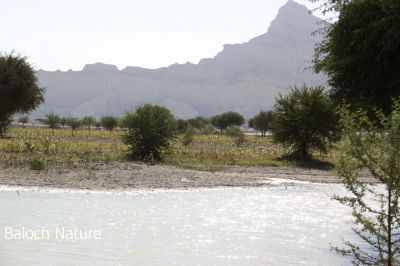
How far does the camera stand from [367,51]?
14672mm

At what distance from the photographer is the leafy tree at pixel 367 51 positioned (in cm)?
1389

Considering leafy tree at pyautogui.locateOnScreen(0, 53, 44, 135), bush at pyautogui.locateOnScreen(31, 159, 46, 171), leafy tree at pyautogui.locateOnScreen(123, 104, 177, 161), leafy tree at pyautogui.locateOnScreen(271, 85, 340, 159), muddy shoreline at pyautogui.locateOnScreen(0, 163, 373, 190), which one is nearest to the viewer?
muddy shoreline at pyautogui.locateOnScreen(0, 163, 373, 190)

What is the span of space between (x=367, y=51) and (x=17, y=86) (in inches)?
1078

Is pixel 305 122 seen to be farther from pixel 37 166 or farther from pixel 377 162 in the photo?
pixel 377 162

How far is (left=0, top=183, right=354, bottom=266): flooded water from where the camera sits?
9.44m

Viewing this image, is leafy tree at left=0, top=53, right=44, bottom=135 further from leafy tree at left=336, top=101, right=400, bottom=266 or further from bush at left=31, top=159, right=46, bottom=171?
leafy tree at left=336, top=101, right=400, bottom=266

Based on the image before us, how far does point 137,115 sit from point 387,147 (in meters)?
25.5

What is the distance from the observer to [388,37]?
13664 mm

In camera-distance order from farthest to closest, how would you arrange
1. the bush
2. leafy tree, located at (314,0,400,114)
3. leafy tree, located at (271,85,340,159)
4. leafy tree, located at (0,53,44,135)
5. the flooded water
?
leafy tree, located at (0,53,44,135) → leafy tree, located at (271,85,340,159) → the bush → leafy tree, located at (314,0,400,114) → the flooded water

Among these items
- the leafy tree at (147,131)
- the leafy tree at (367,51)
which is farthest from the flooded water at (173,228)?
the leafy tree at (147,131)

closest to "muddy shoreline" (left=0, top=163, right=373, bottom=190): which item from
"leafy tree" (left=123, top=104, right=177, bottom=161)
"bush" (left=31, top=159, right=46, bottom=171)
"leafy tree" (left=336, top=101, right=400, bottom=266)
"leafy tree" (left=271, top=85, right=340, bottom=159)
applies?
"bush" (left=31, top=159, right=46, bottom=171)

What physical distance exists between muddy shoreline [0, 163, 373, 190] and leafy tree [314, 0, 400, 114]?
7.20m

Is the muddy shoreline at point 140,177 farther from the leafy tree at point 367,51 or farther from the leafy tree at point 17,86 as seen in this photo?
the leafy tree at point 17,86

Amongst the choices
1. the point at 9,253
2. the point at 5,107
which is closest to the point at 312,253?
the point at 9,253
